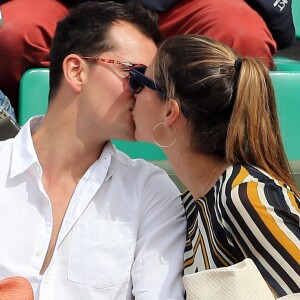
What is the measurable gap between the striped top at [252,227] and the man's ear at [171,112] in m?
0.19

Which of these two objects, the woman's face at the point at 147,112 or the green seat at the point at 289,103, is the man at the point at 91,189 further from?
the green seat at the point at 289,103

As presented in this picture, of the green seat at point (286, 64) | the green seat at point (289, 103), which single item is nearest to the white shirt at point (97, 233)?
the green seat at point (289, 103)

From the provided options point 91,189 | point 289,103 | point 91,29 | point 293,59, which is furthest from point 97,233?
point 293,59

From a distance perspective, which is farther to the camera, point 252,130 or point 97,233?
point 97,233

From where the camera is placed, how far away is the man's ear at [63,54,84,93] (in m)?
1.69

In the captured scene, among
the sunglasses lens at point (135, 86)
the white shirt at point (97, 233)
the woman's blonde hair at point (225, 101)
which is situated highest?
the woman's blonde hair at point (225, 101)

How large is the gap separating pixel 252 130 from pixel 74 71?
1.72ft

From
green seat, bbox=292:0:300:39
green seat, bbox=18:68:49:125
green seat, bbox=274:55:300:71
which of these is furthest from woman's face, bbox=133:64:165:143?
green seat, bbox=292:0:300:39

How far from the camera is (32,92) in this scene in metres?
2.23

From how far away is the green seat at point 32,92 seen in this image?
2.22 metres

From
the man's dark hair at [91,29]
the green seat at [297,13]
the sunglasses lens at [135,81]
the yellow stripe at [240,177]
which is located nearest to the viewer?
the yellow stripe at [240,177]

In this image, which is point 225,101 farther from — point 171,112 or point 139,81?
point 139,81

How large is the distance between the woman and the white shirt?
0.06 metres

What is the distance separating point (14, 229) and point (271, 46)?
125cm
